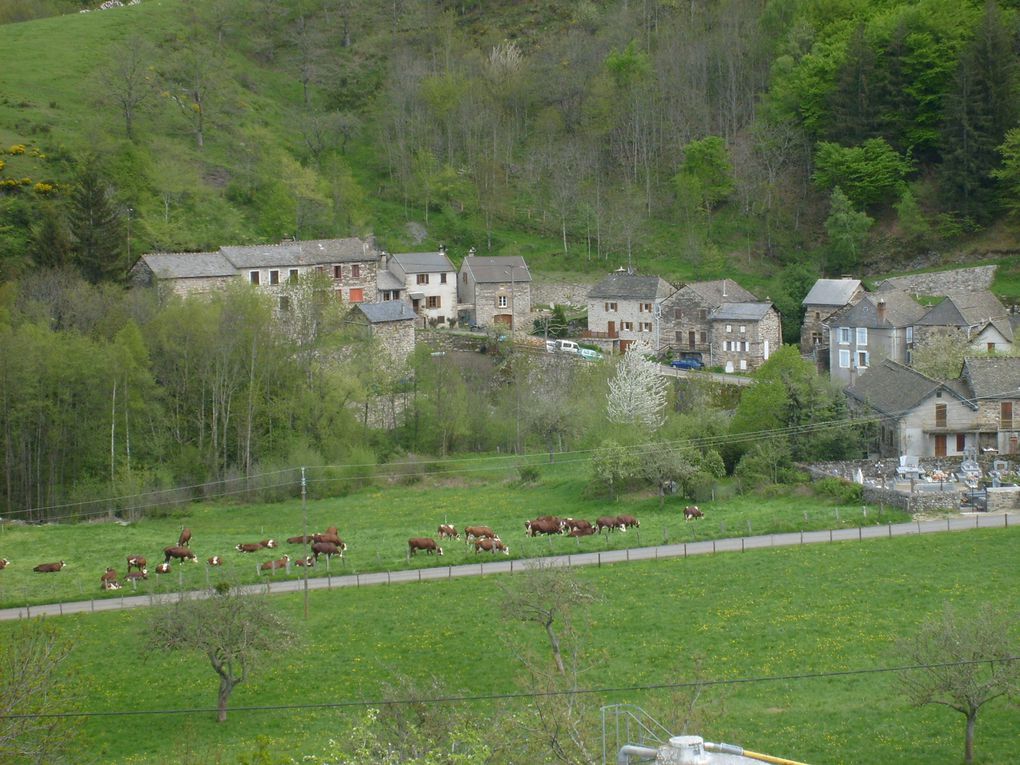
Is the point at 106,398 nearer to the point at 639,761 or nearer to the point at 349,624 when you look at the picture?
the point at 349,624

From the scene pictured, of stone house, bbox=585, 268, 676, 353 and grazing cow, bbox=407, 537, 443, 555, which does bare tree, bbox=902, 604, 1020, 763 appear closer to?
grazing cow, bbox=407, 537, 443, 555

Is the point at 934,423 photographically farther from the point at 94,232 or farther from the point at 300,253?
the point at 94,232

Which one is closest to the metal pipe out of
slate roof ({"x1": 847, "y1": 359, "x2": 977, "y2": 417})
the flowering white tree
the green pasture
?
the green pasture

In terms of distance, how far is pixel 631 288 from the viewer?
80125 millimetres

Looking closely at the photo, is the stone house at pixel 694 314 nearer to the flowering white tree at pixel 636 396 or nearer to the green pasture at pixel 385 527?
the flowering white tree at pixel 636 396

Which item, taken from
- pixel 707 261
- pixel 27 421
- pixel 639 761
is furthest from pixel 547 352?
pixel 639 761

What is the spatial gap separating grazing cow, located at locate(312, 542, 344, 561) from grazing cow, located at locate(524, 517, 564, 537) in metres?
6.83

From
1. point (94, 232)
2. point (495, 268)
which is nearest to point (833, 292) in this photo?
point (495, 268)

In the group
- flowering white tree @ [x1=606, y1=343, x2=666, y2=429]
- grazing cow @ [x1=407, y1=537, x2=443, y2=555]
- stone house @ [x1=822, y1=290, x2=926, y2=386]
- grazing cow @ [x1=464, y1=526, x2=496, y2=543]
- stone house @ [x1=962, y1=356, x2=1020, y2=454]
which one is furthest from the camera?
stone house @ [x1=822, y1=290, x2=926, y2=386]

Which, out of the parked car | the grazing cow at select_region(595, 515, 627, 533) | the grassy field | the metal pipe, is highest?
the parked car

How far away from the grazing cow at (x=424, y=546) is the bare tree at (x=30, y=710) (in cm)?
1833

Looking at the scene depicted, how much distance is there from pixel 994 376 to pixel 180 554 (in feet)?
110

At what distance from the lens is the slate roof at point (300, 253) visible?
255 ft

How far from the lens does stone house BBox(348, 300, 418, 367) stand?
73.8 metres
